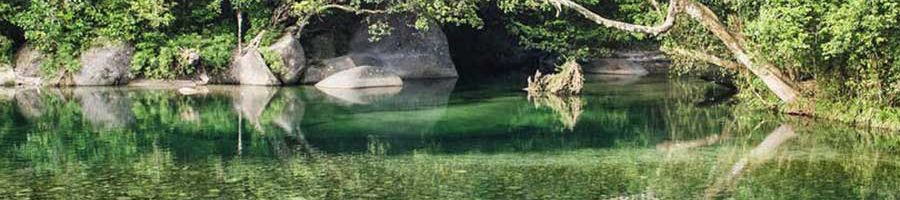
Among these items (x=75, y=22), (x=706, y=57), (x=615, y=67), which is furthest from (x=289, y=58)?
(x=706, y=57)

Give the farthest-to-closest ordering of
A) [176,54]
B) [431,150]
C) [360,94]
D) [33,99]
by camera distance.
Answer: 1. [176,54]
2. [360,94]
3. [33,99]
4. [431,150]

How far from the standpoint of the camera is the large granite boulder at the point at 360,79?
33.7 m

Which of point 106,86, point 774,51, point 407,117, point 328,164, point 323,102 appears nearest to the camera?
point 328,164

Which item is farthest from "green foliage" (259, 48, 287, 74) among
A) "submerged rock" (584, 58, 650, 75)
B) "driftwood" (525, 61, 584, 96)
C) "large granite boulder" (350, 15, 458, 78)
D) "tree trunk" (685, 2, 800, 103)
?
"tree trunk" (685, 2, 800, 103)

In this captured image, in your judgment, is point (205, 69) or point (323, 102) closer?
point (323, 102)

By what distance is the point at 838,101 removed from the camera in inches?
833

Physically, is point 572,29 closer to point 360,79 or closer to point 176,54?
point 360,79

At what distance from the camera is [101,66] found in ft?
111

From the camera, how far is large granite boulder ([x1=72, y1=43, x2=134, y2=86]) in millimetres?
33681

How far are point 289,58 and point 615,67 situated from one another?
1396cm

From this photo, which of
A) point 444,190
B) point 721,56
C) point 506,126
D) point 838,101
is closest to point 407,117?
point 506,126

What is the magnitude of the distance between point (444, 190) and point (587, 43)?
89.3ft

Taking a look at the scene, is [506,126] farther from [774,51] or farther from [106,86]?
[106,86]

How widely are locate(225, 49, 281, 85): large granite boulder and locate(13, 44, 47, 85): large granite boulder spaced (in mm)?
5843
